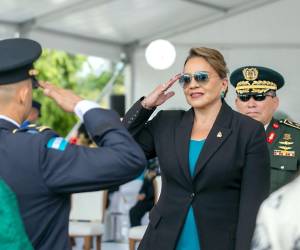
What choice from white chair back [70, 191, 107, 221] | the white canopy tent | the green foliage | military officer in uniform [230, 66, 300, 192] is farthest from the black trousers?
the green foliage

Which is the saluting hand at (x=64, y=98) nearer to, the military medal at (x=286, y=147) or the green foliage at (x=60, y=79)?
the military medal at (x=286, y=147)

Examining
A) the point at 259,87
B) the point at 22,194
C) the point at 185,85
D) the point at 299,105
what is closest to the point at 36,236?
the point at 22,194

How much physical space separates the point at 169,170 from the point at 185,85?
367 millimetres

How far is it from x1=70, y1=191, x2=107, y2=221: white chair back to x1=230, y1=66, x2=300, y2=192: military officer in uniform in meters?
3.34

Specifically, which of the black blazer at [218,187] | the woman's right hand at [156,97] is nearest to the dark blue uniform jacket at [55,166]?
the black blazer at [218,187]

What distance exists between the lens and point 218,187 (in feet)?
8.37

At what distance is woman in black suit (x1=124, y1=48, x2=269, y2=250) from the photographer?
2547 mm

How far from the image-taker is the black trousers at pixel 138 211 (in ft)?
25.4

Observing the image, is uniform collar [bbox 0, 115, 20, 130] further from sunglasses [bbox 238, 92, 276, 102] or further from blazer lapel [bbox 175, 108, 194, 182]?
sunglasses [bbox 238, 92, 276, 102]

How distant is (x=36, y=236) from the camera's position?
70.6 inches

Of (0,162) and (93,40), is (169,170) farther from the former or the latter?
(93,40)

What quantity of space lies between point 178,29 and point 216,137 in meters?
6.74

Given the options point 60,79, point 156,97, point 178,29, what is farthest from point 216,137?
point 60,79

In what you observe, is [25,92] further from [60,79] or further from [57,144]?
[60,79]
